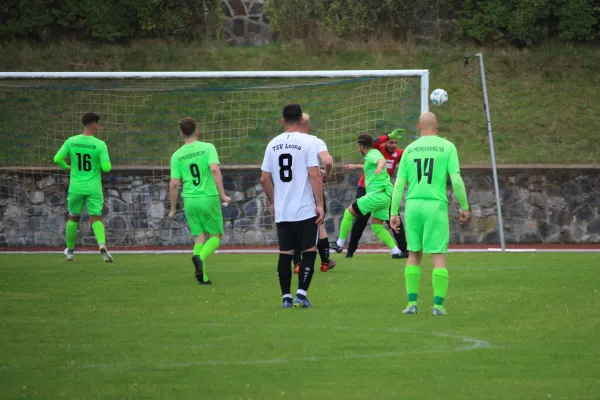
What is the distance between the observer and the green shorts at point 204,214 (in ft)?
43.1

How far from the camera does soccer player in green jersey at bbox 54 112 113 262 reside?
1611 cm

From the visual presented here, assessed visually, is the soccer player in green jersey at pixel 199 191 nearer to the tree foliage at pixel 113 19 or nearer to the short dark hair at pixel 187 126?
the short dark hair at pixel 187 126

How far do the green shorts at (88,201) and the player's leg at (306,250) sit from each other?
22.1ft

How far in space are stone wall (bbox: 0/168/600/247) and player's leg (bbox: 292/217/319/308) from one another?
11.0 m

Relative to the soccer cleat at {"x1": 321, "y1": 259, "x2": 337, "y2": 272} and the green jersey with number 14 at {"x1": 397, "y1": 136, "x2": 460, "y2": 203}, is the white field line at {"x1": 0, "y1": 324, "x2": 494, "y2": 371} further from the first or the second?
the soccer cleat at {"x1": 321, "y1": 259, "x2": 337, "y2": 272}

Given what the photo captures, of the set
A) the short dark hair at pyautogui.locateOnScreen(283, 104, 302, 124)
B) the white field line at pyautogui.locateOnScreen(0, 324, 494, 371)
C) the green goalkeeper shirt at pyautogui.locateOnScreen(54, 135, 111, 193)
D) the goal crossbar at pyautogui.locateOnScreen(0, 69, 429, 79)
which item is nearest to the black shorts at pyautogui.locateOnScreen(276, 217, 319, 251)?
the short dark hair at pyautogui.locateOnScreen(283, 104, 302, 124)

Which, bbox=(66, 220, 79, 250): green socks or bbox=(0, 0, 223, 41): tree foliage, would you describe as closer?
bbox=(66, 220, 79, 250): green socks

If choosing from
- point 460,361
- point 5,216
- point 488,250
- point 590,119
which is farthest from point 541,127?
point 460,361

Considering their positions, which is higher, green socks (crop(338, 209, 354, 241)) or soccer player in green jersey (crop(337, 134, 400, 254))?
soccer player in green jersey (crop(337, 134, 400, 254))

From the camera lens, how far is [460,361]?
24.1 ft

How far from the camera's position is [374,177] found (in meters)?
16.3

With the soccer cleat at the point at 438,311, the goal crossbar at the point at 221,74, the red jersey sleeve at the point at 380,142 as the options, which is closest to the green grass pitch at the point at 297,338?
the soccer cleat at the point at 438,311

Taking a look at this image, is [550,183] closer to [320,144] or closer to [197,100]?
[197,100]

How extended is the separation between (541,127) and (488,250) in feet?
17.3
